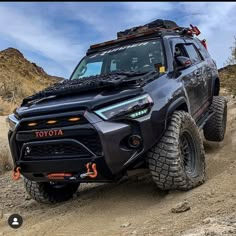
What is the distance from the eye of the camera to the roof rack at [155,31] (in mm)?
6387

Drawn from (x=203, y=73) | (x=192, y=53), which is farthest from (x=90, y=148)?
(x=192, y=53)

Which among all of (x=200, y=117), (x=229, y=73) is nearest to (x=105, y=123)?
(x=200, y=117)

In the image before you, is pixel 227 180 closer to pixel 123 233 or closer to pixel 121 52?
pixel 123 233

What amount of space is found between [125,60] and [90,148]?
2.01 meters

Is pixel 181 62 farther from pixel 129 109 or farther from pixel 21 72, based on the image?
pixel 21 72

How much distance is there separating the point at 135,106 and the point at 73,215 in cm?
148

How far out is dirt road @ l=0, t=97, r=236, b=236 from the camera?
3932mm

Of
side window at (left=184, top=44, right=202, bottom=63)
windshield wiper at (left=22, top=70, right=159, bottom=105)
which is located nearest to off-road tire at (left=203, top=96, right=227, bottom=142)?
side window at (left=184, top=44, right=202, bottom=63)

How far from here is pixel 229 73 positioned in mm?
11953

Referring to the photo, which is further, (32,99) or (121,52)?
(121,52)

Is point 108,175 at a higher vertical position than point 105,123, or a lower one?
lower

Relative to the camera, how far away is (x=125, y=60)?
20.1ft

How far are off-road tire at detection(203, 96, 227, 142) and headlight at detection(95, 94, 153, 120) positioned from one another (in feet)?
11.6

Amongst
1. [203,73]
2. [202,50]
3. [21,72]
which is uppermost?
[21,72]
